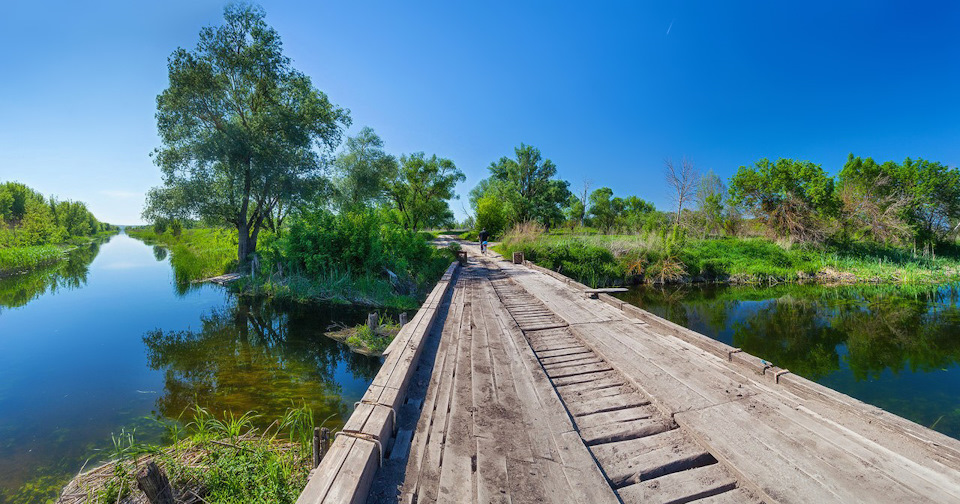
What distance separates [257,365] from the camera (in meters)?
6.58

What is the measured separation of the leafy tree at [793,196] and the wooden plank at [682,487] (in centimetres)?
2485

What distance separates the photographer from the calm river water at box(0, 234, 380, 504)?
4.29 m

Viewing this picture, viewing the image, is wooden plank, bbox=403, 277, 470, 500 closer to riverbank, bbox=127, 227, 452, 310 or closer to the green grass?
riverbank, bbox=127, 227, 452, 310

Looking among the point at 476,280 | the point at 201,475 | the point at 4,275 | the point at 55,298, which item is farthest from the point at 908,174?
the point at 4,275

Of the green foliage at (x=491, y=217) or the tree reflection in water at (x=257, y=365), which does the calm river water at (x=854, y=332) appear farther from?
the green foliage at (x=491, y=217)

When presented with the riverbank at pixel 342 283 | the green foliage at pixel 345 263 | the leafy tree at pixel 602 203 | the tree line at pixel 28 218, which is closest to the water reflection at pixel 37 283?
the riverbank at pixel 342 283

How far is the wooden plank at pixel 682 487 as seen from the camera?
1880mm

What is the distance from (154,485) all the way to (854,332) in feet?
43.0

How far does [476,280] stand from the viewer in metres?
10.3

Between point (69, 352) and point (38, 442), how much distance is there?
4458mm

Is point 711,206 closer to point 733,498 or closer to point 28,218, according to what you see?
point 733,498

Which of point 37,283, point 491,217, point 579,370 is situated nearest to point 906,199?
point 491,217

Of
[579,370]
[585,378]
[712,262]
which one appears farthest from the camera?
[712,262]

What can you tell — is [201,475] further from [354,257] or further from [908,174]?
[908,174]
